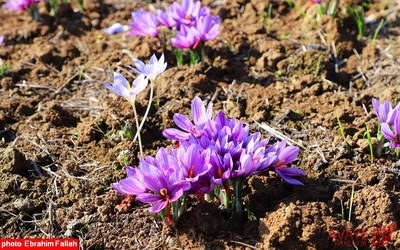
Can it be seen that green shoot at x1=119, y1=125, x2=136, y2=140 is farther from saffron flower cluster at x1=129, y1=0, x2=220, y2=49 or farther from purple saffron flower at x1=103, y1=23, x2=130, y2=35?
purple saffron flower at x1=103, y1=23, x2=130, y2=35

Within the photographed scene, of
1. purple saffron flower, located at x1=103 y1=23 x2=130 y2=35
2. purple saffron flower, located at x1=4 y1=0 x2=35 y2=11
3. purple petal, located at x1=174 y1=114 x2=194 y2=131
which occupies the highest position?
purple petal, located at x1=174 y1=114 x2=194 y2=131

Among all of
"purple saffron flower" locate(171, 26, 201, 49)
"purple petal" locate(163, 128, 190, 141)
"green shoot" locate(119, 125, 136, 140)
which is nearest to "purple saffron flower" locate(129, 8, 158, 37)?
"purple saffron flower" locate(171, 26, 201, 49)

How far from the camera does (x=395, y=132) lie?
2719mm

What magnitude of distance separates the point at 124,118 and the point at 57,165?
437 millimetres

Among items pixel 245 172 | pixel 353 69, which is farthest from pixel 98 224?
pixel 353 69

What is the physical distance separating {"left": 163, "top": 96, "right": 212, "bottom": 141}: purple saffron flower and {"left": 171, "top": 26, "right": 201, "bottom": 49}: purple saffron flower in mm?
804

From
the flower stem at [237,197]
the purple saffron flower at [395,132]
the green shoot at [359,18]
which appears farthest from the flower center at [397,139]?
the green shoot at [359,18]

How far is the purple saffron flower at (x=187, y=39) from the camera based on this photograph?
11.3 ft

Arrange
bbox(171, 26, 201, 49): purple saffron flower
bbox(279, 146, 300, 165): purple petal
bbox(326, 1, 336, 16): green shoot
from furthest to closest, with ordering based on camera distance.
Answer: bbox(326, 1, 336, 16): green shoot
bbox(171, 26, 201, 49): purple saffron flower
bbox(279, 146, 300, 165): purple petal

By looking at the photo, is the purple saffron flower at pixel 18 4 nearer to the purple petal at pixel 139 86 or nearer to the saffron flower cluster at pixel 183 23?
the saffron flower cluster at pixel 183 23

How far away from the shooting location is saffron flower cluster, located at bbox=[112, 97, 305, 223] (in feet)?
7.62

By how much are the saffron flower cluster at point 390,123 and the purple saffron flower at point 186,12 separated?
4.53ft

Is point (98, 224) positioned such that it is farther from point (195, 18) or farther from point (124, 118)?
point (195, 18)

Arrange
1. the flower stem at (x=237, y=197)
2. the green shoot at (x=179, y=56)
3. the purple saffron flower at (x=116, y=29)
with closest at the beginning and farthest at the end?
the flower stem at (x=237, y=197), the green shoot at (x=179, y=56), the purple saffron flower at (x=116, y=29)
